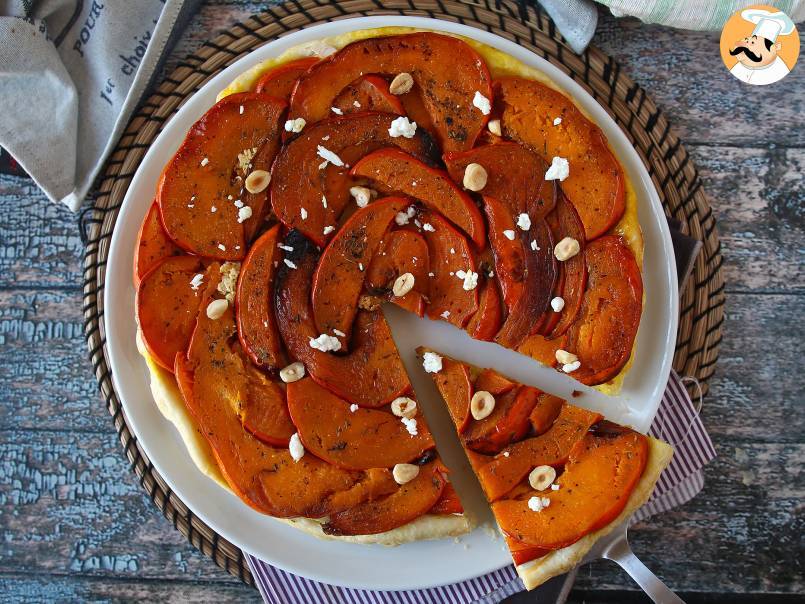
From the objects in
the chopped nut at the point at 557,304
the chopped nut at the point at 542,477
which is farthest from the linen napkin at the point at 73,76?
Answer: the chopped nut at the point at 542,477

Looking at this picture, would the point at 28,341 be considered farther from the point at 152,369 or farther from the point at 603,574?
the point at 603,574

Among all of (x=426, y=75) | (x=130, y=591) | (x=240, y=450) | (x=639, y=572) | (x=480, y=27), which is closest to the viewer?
(x=240, y=450)

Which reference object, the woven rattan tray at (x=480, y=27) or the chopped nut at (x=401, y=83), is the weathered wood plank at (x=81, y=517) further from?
the chopped nut at (x=401, y=83)

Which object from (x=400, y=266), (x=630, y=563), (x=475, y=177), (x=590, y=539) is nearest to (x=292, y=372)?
(x=400, y=266)

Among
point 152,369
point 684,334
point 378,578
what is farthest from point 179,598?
point 684,334

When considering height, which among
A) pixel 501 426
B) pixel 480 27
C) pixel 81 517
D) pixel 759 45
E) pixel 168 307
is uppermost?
pixel 759 45

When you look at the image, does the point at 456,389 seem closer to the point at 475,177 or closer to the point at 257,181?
the point at 475,177

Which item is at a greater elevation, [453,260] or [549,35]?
[549,35]
